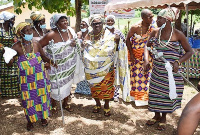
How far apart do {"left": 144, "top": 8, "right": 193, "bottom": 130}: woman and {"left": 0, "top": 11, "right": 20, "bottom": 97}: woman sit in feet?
10.3

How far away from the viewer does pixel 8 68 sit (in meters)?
5.30

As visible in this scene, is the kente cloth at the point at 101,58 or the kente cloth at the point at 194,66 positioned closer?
the kente cloth at the point at 101,58

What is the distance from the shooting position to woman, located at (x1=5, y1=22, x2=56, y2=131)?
11.3 feet

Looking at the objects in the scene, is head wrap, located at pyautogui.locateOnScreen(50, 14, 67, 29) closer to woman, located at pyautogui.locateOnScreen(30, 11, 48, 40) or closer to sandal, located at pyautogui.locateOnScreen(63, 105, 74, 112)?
woman, located at pyautogui.locateOnScreen(30, 11, 48, 40)

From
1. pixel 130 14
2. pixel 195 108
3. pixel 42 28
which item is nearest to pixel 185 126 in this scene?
pixel 195 108

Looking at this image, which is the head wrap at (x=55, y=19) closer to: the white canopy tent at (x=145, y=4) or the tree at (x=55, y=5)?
the tree at (x=55, y=5)

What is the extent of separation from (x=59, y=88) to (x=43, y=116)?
1.80 feet

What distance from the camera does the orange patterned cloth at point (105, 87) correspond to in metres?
4.16

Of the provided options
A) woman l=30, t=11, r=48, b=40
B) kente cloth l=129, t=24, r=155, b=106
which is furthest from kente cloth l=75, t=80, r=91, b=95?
woman l=30, t=11, r=48, b=40

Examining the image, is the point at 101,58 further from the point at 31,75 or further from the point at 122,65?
the point at 31,75

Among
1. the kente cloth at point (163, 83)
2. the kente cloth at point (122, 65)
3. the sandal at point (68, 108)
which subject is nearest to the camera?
the kente cloth at point (163, 83)

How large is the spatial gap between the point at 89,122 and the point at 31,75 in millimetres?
1344

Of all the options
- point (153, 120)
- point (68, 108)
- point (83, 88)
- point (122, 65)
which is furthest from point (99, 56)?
point (83, 88)

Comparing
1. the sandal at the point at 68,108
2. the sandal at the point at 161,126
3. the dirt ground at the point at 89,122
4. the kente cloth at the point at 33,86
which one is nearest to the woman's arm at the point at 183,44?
the sandal at the point at 161,126
